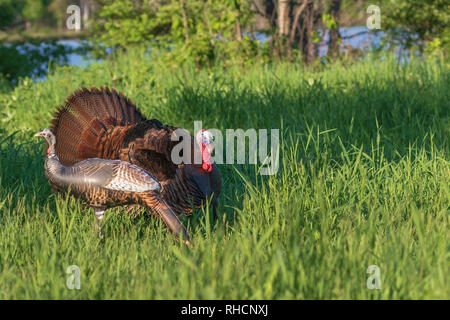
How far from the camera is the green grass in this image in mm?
2535

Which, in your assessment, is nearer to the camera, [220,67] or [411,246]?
[411,246]

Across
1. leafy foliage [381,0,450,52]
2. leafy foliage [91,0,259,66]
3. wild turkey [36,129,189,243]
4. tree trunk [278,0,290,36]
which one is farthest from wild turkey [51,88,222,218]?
leafy foliage [381,0,450,52]

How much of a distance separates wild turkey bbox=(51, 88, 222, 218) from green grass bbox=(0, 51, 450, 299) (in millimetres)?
245

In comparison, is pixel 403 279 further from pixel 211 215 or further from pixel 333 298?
pixel 211 215

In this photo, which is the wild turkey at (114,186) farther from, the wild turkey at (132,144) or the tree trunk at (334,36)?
the tree trunk at (334,36)

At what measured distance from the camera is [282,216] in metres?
3.37

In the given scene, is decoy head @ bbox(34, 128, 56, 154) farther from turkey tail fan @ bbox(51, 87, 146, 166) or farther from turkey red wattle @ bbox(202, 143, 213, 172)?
turkey red wattle @ bbox(202, 143, 213, 172)

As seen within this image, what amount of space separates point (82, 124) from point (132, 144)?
0.57m

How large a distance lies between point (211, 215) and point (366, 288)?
4.80 feet

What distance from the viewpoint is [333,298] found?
2.46 m

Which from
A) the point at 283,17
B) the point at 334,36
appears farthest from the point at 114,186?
the point at 334,36

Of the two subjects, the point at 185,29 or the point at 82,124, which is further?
the point at 185,29

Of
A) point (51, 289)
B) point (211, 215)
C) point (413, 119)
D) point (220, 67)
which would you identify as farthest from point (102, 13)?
point (51, 289)

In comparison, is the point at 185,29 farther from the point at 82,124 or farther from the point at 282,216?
the point at 282,216
